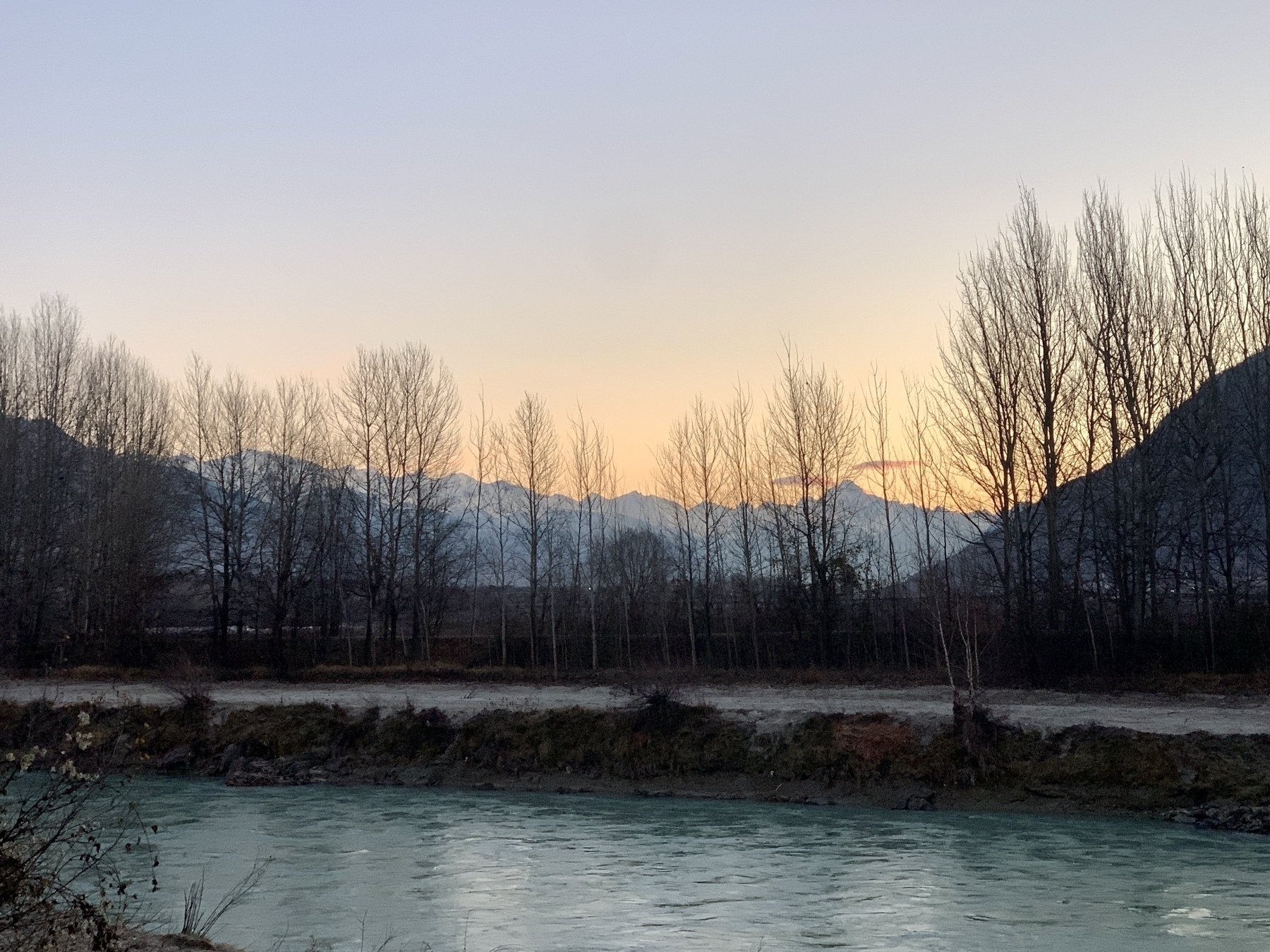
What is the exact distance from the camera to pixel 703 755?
869 inches

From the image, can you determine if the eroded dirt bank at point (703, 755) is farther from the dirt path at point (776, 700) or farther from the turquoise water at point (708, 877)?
the turquoise water at point (708, 877)

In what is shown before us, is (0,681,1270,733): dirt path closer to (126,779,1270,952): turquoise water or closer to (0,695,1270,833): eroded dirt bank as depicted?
(0,695,1270,833): eroded dirt bank

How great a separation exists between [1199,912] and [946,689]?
14393mm

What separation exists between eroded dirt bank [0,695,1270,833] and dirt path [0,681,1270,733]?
657 mm

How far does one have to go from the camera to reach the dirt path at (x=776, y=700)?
20.7 m

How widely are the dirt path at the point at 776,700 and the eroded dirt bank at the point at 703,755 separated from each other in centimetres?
66

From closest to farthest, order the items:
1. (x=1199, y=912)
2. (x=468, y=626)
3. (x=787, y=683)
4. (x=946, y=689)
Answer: (x=1199, y=912) < (x=946, y=689) < (x=787, y=683) < (x=468, y=626)

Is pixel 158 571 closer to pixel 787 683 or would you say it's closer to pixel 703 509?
pixel 703 509

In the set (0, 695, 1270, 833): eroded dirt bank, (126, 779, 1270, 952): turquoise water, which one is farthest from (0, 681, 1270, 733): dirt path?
(126, 779, 1270, 952): turquoise water

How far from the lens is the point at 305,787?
23.0m

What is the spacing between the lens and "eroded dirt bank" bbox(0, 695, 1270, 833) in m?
18.1

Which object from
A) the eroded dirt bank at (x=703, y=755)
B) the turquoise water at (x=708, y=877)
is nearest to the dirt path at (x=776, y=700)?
the eroded dirt bank at (x=703, y=755)

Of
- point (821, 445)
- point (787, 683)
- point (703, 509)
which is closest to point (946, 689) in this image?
point (787, 683)

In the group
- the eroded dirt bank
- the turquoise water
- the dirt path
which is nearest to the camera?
the turquoise water
